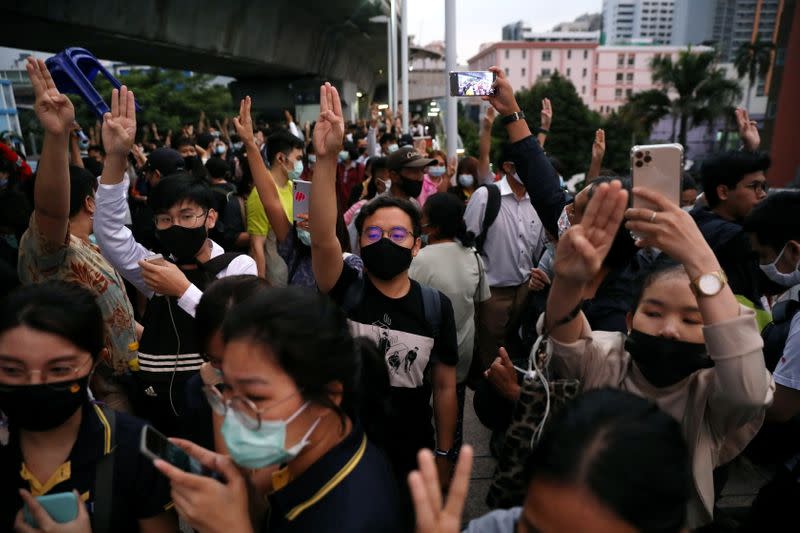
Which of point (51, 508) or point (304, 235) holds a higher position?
point (304, 235)

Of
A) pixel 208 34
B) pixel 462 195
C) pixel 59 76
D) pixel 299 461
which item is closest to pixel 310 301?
pixel 299 461

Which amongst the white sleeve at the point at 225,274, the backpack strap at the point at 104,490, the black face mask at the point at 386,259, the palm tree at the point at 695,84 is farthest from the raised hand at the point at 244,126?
the palm tree at the point at 695,84

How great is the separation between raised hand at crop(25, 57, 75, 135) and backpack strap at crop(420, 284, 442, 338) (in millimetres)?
1627

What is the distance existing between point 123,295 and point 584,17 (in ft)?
707

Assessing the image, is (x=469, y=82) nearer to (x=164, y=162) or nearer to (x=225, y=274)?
(x=225, y=274)

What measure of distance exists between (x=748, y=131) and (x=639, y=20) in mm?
204031

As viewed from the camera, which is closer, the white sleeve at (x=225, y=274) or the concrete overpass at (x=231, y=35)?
the white sleeve at (x=225, y=274)

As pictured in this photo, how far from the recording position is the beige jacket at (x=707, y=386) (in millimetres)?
1326

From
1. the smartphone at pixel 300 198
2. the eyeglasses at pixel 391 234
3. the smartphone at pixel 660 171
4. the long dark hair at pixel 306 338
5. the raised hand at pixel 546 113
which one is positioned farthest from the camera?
the raised hand at pixel 546 113

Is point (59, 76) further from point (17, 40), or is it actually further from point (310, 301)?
point (17, 40)

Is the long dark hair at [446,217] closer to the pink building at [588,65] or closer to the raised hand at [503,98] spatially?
the raised hand at [503,98]

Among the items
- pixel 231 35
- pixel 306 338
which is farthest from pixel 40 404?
pixel 231 35

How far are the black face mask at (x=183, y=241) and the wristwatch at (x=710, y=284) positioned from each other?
2056 mm

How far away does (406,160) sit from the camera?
13.8 ft
